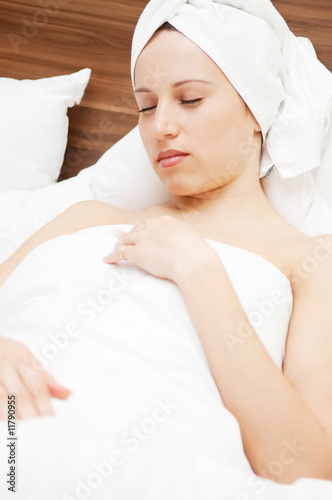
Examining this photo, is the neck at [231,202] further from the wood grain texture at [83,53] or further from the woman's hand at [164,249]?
the wood grain texture at [83,53]

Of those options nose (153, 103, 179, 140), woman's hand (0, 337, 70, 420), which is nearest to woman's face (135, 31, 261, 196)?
nose (153, 103, 179, 140)

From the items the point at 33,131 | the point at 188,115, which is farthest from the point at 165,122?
the point at 33,131

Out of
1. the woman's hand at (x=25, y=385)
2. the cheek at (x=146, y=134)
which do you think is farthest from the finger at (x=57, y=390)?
the cheek at (x=146, y=134)

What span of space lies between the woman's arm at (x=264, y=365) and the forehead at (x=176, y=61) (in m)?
0.40

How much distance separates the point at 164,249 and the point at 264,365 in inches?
11.9

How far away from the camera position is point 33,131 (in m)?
1.81

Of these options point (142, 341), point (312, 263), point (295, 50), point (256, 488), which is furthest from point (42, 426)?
point (295, 50)

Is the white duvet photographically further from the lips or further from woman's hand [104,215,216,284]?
the lips

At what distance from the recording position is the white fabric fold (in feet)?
4.11

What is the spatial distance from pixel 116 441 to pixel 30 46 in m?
1.69

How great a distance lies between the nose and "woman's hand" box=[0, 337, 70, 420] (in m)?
0.58

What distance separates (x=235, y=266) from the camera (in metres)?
1.07

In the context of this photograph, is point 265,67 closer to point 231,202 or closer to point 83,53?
point 231,202

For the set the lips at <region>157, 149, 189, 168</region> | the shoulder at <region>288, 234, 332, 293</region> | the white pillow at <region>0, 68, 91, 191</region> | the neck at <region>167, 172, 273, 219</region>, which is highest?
the lips at <region>157, 149, 189, 168</region>
